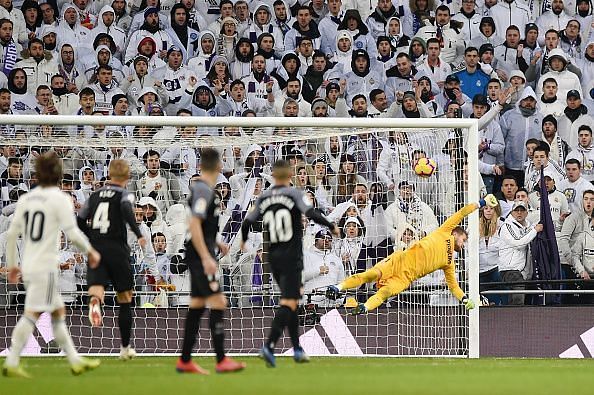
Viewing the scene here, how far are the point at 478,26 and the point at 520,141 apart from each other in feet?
7.37

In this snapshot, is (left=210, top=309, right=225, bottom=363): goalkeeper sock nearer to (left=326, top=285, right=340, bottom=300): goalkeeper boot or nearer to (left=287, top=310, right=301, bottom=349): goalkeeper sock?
(left=287, top=310, right=301, bottom=349): goalkeeper sock

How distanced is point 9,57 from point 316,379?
1065cm

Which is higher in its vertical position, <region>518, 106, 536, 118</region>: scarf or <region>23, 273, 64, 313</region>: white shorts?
<region>518, 106, 536, 118</region>: scarf

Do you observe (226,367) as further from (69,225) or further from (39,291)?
(69,225)

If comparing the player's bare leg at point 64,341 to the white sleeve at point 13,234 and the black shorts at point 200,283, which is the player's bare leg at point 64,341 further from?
the black shorts at point 200,283

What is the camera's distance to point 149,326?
15508 mm

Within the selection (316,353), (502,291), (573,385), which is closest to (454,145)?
(502,291)

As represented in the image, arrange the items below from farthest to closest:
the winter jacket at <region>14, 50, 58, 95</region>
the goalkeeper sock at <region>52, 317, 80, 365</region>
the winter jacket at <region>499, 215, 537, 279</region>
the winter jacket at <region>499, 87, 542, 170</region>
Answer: the winter jacket at <region>499, 87, 542, 170</region> → the winter jacket at <region>14, 50, 58, 95</region> → the winter jacket at <region>499, 215, 537, 279</region> → the goalkeeper sock at <region>52, 317, 80, 365</region>

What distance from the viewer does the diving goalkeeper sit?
49.1 ft

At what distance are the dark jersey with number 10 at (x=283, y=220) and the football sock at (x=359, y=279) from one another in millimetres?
3560

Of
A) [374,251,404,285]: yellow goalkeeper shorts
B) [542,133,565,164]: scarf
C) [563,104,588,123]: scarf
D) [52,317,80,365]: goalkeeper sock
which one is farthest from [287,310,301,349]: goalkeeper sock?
[563,104,588,123]: scarf

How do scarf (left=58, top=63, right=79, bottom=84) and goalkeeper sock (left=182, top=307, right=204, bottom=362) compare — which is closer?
goalkeeper sock (left=182, top=307, right=204, bottom=362)

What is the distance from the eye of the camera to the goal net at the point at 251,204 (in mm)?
15477

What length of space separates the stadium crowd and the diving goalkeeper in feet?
2.58
